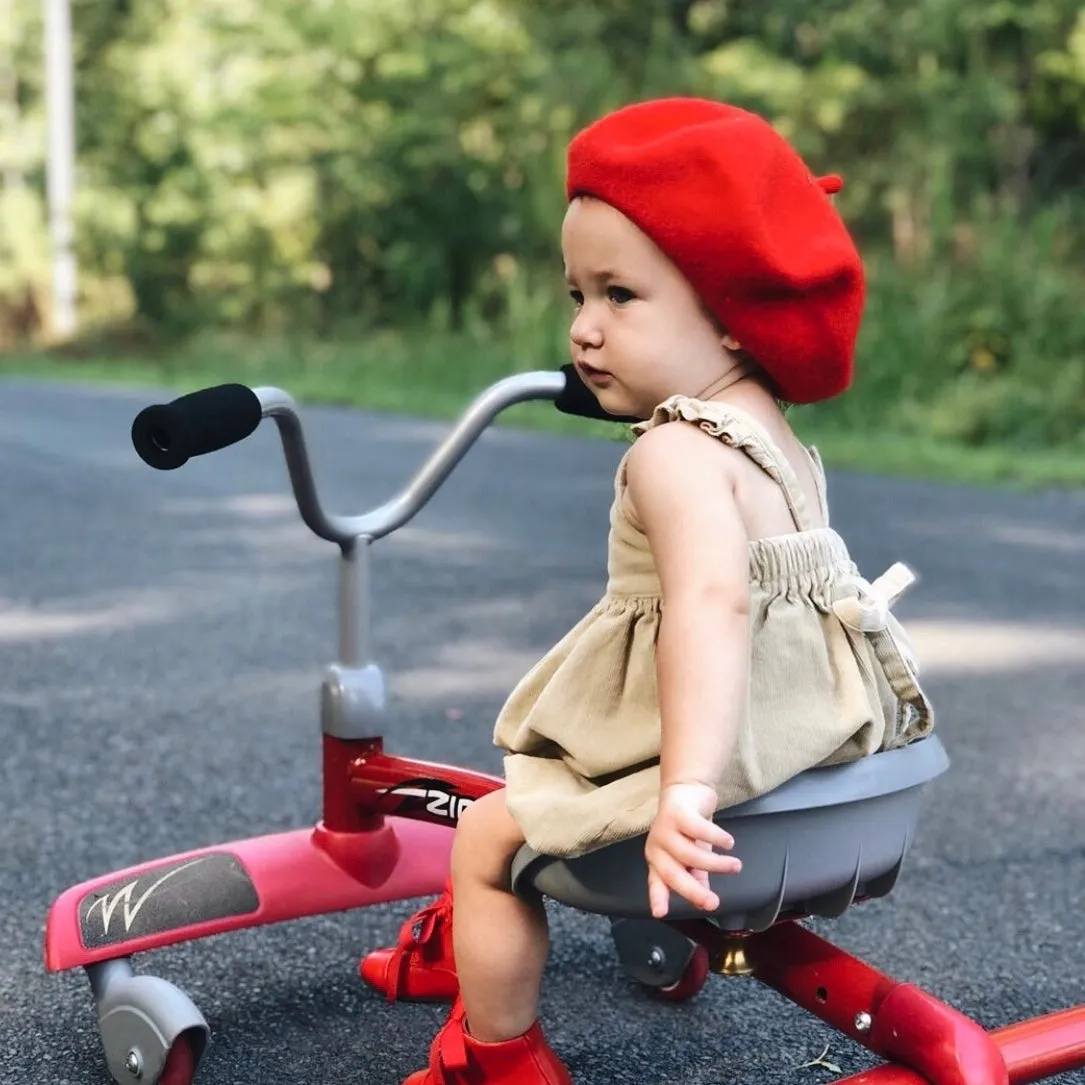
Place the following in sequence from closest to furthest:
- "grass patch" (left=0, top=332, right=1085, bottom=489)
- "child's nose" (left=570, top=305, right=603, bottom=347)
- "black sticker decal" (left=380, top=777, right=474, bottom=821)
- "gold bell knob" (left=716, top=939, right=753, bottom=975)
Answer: "child's nose" (left=570, top=305, right=603, bottom=347) < "gold bell knob" (left=716, top=939, right=753, bottom=975) < "black sticker decal" (left=380, top=777, right=474, bottom=821) < "grass patch" (left=0, top=332, right=1085, bottom=489)

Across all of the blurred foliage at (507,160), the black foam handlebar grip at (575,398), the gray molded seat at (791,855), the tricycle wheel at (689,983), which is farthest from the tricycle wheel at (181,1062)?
the blurred foliage at (507,160)

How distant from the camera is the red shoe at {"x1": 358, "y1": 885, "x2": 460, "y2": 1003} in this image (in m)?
2.15

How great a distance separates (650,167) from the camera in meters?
1.58

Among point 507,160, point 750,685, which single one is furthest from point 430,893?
point 507,160

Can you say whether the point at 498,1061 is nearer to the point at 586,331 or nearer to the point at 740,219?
the point at 586,331

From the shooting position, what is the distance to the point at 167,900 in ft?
6.97

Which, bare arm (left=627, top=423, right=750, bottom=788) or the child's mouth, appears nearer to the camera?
bare arm (left=627, top=423, right=750, bottom=788)

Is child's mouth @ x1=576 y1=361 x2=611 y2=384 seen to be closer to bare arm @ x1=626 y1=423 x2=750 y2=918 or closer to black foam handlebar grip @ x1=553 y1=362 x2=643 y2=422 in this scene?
bare arm @ x1=626 y1=423 x2=750 y2=918

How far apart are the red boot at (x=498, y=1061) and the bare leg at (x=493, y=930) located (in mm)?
13

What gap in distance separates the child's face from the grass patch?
30cm

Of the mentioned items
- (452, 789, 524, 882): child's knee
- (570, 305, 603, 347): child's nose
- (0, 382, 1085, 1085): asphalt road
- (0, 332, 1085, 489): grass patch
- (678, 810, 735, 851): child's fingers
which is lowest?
(0, 332, 1085, 489): grass patch

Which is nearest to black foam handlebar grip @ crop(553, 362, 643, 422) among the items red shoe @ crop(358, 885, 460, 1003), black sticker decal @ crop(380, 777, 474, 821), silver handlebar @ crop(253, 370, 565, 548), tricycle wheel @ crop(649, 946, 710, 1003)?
silver handlebar @ crop(253, 370, 565, 548)

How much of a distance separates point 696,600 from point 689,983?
3.15 feet

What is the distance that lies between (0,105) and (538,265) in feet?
47.7
